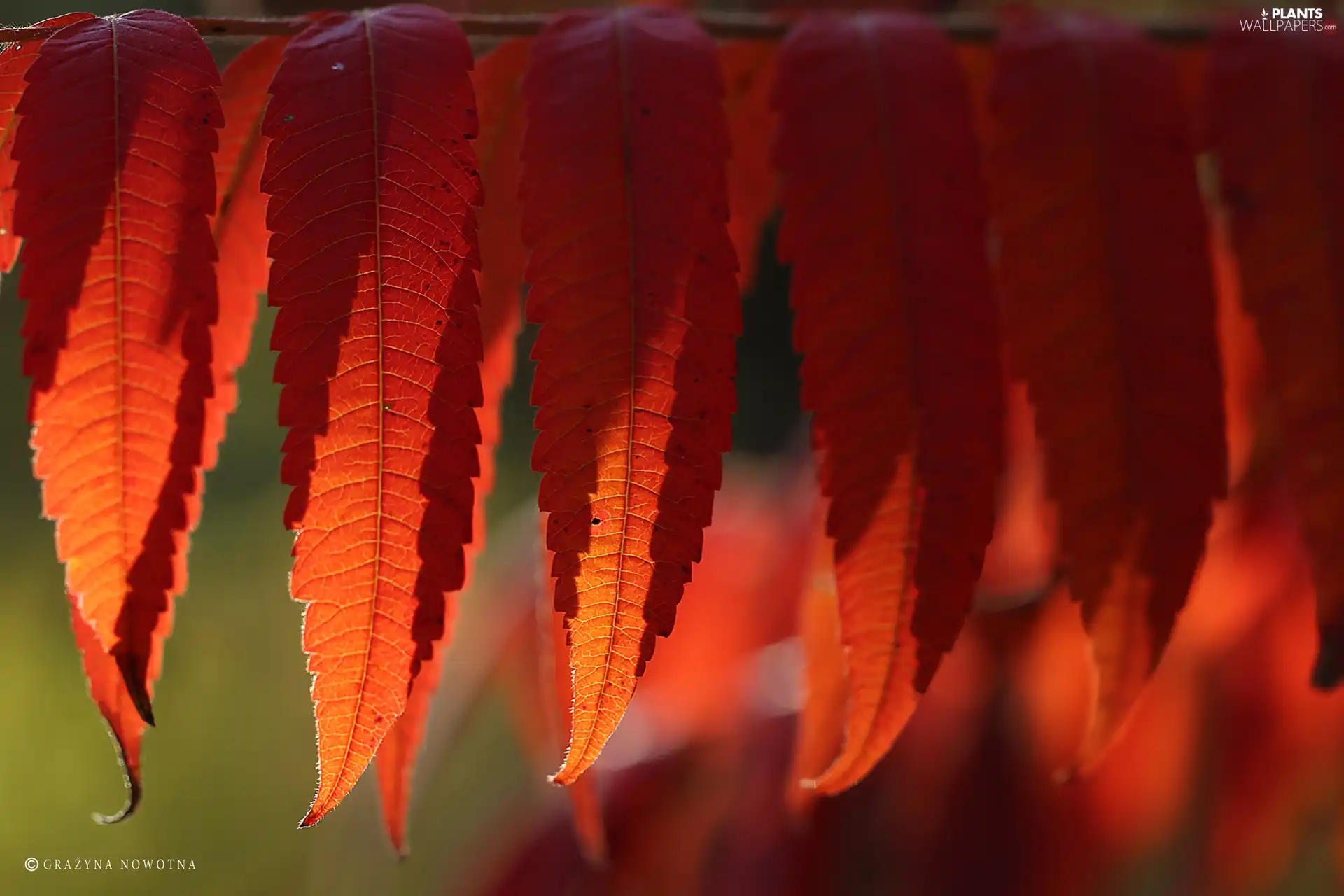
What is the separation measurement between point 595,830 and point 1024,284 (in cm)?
52

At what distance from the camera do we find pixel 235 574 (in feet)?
11.3

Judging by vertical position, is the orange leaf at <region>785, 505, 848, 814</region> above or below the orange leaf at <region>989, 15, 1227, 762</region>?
below

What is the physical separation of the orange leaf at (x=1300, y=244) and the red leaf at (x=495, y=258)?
46cm

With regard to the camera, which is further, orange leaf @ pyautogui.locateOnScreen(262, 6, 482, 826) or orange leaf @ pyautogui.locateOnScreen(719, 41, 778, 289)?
orange leaf @ pyautogui.locateOnScreen(719, 41, 778, 289)

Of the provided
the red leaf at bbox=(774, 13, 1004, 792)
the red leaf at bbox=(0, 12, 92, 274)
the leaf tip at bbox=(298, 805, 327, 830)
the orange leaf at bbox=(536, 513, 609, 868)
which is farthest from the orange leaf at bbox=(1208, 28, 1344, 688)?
the red leaf at bbox=(0, 12, 92, 274)

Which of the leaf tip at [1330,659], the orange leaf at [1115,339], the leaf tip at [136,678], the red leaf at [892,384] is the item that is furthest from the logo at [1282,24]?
the leaf tip at [136,678]

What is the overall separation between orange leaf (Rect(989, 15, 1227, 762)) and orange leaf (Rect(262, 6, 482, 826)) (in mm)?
321

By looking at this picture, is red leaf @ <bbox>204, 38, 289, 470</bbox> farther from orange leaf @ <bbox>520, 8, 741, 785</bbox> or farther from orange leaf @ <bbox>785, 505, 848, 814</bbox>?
orange leaf @ <bbox>785, 505, 848, 814</bbox>

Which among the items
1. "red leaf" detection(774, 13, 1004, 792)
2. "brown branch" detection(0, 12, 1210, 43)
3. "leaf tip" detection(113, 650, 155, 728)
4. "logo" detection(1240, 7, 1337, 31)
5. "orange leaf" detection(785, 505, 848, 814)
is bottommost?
"orange leaf" detection(785, 505, 848, 814)

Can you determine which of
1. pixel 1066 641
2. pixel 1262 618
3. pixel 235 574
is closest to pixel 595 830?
pixel 1066 641

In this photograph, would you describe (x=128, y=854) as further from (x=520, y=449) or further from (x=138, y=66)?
(x=138, y=66)

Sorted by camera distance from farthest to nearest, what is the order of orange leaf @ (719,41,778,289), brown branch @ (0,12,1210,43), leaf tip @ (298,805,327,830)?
1. orange leaf @ (719,41,778,289)
2. brown branch @ (0,12,1210,43)
3. leaf tip @ (298,805,327,830)

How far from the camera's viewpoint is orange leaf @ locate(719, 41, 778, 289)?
0.72 m

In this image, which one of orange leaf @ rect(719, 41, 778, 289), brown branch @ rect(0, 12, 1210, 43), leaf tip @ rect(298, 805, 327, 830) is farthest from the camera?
orange leaf @ rect(719, 41, 778, 289)
